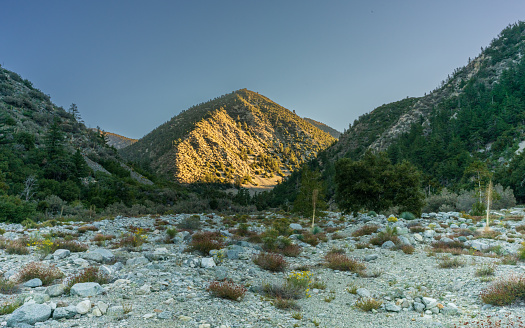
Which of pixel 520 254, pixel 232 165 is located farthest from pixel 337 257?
pixel 232 165

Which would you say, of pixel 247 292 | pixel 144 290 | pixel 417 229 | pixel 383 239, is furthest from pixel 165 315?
pixel 417 229

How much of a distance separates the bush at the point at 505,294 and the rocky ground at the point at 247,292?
0.19 m

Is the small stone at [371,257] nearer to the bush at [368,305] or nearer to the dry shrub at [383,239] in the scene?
the dry shrub at [383,239]

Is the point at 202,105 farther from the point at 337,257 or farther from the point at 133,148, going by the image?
the point at 337,257

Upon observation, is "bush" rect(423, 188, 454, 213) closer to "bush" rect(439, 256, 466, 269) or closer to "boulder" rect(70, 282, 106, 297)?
"bush" rect(439, 256, 466, 269)

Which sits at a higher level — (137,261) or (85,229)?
(137,261)

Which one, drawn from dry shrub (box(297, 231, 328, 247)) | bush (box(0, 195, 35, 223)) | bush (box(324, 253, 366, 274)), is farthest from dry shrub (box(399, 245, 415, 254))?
bush (box(0, 195, 35, 223))

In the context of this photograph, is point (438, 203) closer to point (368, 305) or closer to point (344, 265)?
point (344, 265)

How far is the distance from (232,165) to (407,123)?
2772 inches

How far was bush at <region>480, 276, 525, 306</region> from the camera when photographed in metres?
6.05

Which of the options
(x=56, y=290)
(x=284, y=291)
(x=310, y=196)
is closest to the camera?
(x=56, y=290)

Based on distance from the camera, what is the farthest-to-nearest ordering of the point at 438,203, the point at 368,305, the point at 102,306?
the point at 438,203
the point at 368,305
the point at 102,306

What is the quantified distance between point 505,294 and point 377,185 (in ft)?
59.8

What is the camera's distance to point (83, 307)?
17.8 feet
